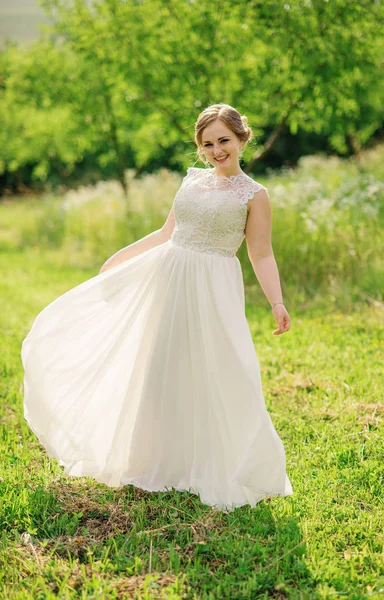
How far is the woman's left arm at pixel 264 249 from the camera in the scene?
125 inches

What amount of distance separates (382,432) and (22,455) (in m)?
2.39

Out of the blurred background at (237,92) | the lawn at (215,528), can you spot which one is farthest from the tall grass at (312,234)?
the lawn at (215,528)

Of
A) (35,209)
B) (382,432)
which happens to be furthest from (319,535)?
(35,209)

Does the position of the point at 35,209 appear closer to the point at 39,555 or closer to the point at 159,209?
the point at 159,209

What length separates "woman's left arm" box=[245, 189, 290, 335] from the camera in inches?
125

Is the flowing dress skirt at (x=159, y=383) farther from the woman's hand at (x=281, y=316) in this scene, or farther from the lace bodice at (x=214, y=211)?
the woman's hand at (x=281, y=316)

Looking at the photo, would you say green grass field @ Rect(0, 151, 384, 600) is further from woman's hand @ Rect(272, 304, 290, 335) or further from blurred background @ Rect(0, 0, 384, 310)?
blurred background @ Rect(0, 0, 384, 310)

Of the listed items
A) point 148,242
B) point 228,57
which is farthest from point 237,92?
point 148,242

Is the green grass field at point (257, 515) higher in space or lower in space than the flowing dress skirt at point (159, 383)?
lower

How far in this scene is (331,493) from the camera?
10.9 ft

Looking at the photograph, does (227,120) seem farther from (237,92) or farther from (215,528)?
(237,92)

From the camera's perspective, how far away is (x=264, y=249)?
128 inches

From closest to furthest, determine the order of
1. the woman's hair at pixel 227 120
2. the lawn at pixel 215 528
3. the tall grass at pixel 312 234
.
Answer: the lawn at pixel 215 528 → the woman's hair at pixel 227 120 → the tall grass at pixel 312 234

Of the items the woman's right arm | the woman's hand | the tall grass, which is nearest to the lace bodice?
the woman's right arm
